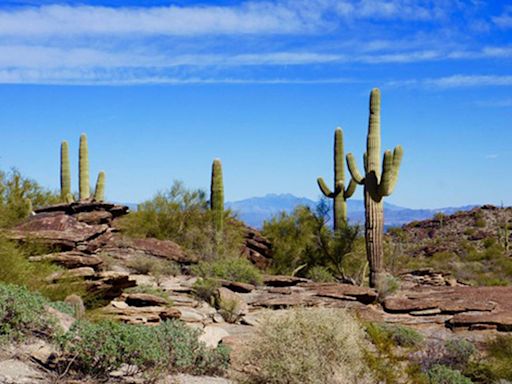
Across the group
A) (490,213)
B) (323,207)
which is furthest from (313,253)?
(490,213)

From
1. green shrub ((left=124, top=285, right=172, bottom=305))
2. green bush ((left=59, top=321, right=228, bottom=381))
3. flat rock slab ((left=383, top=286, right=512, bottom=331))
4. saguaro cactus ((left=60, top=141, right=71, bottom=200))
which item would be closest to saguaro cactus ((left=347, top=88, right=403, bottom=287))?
flat rock slab ((left=383, top=286, right=512, bottom=331))

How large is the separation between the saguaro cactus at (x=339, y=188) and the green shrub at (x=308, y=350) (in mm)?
17350

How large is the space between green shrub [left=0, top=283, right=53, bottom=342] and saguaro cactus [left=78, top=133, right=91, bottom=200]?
22018 millimetres

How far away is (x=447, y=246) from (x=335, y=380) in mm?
37191

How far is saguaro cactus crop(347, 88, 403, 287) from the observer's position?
886 inches

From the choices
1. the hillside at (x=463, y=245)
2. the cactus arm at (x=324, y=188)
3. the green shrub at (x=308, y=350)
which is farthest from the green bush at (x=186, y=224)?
the green shrub at (x=308, y=350)

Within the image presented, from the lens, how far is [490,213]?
5434cm

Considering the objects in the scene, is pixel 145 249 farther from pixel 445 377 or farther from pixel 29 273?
pixel 445 377

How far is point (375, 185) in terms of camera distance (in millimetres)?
22797

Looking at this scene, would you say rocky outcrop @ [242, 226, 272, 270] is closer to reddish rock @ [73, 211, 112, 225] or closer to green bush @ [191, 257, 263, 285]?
green bush @ [191, 257, 263, 285]

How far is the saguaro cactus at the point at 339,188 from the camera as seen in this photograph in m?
27.6

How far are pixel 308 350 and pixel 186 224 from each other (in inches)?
783

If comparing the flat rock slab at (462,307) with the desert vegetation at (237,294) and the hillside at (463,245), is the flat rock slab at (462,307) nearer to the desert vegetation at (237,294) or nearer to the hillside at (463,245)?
the desert vegetation at (237,294)

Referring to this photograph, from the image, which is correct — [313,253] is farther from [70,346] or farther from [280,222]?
[70,346]
